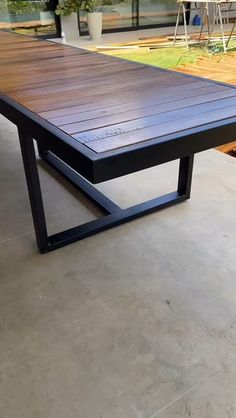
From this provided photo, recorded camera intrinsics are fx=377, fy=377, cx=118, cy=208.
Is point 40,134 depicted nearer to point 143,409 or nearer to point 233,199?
point 143,409

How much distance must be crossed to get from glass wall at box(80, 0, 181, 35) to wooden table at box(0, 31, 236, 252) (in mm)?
5508

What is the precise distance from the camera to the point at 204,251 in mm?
1636

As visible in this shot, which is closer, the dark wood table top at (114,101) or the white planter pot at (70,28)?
the dark wood table top at (114,101)

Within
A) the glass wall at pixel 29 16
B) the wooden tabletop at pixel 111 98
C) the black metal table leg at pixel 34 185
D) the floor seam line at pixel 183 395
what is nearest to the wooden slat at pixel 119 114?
the wooden tabletop at pixel 111 98

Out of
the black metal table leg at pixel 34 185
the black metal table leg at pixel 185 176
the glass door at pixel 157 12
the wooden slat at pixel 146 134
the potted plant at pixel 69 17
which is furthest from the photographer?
the glass door at pixel 157 12

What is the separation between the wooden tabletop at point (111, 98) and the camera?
1.07m

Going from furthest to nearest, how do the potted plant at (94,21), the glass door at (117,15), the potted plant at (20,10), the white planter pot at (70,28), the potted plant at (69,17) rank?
the glass door at (117,15) → the white planter pot at (70,28) → the potted plant at (94,21) → the potted plant at (69,17) → the potted plant at (20,10)

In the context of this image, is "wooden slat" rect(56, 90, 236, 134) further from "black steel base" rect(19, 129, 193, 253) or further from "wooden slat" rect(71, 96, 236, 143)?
"black steel base" rect(19, 129, 193, 253)

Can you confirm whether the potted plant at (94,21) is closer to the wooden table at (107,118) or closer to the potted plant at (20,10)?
the potted plant at (20,10)

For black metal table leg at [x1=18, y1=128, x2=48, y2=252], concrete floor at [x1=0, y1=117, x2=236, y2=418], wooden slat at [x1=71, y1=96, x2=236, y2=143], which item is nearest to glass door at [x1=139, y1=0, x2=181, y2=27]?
concrete floor at [x1=0, y1=117, x2=236, y2=418]

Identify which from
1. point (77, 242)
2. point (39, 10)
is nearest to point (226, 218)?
point (77, 242)

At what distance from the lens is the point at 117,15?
7148mm

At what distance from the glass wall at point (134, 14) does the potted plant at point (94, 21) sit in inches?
7.3

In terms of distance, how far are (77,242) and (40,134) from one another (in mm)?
684
